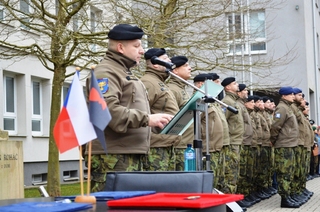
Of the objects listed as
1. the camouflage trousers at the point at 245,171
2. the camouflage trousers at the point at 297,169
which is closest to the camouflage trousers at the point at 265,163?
the camouflage trousers at the point at 245,171

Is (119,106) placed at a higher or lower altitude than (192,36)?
lower

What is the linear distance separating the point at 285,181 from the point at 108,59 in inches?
303

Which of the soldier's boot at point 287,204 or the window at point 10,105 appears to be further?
the window at point 10,105

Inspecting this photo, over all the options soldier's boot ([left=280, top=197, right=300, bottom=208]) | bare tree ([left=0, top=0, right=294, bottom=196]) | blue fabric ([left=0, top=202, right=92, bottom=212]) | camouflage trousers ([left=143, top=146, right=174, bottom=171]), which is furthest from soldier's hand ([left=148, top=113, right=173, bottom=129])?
bare tree ([left=0, top=0, right=294, bottom=196])

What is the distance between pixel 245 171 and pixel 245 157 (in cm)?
28

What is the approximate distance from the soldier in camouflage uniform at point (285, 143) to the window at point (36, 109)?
10522mm

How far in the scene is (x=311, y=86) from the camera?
104 ft

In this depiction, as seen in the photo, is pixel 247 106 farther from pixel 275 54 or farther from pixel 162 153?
pixel 275 54

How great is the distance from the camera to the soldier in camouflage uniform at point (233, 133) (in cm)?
1104

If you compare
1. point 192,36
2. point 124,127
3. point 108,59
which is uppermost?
point 192,36

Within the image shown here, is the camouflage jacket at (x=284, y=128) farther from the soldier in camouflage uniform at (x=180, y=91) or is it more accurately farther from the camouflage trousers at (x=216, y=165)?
the soldier in camouflage uniform at (x=180, y=91)

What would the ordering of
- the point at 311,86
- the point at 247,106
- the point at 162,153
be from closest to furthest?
1. the point at 162,153
2. the point at 247,106
3. the point at 311,86

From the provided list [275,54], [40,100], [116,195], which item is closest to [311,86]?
[275,54]

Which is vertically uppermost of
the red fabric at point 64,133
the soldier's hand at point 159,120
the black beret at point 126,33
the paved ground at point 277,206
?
the black beret at point 126,33
